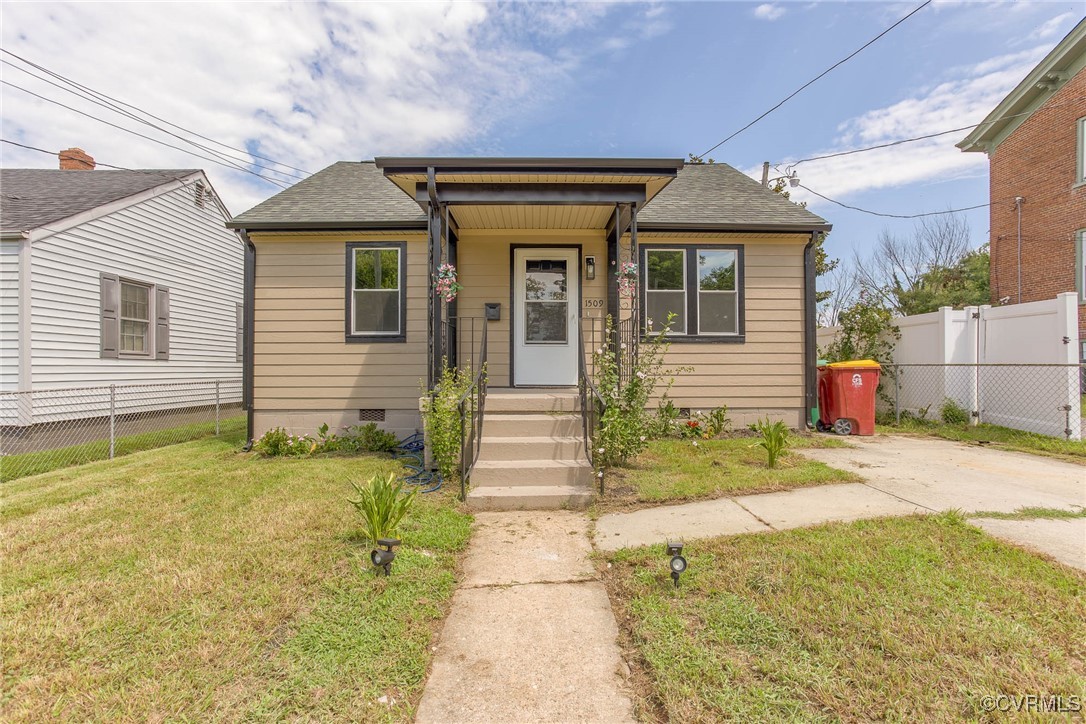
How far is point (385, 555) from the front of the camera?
282cm

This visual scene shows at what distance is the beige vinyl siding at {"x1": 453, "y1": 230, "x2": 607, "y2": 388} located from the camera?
7324 mm

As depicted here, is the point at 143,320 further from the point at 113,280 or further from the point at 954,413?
the point at 954,413

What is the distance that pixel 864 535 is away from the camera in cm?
323

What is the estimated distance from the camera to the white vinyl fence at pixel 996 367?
6.45 metres

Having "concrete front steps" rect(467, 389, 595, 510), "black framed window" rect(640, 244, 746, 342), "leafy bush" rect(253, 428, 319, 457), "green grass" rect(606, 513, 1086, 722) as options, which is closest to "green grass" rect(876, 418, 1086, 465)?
"black framed window" rect(640, 244, 746, 342)

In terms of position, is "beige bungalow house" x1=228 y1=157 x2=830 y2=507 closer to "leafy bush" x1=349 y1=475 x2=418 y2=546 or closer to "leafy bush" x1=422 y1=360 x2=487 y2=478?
"leafy bush" x1=422 y1=360 x2=487 y2=478

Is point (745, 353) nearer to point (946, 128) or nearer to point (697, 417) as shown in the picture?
point (697, 417)

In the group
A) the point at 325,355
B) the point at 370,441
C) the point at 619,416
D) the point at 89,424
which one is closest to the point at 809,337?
the point at 619,416

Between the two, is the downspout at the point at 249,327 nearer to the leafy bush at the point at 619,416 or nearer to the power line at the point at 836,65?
the leafy bush at the point at 619,416

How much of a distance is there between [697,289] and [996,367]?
4610 mm

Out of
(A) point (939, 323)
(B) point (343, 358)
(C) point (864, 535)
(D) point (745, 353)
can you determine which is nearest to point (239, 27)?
(B) point (343, 358)

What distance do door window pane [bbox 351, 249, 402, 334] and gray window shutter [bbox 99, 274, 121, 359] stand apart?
555cm

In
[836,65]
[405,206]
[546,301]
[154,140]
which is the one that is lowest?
[546,301]

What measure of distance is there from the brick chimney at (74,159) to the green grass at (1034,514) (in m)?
17.2
